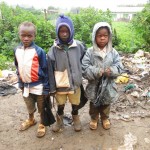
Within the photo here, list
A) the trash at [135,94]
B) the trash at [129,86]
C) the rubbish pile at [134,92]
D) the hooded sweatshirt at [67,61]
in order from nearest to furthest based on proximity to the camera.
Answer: the hooded sweatshirt at [67,61] < the rubbish pile at [134,92] < the trash at [135,94] < the trash at [129,86]

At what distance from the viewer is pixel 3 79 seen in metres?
5.33

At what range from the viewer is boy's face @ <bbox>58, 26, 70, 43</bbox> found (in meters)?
2.61

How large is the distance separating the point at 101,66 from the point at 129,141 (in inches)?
42.4

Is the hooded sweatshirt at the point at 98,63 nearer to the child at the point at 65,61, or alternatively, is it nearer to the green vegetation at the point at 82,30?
the child at the point at 65,61

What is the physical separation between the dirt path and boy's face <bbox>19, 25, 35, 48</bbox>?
132 centimetres

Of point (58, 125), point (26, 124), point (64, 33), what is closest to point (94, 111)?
point (58, 125)

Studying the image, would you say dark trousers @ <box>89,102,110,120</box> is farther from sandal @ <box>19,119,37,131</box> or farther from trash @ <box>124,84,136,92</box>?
trash @ <box>124,84,136,92</box>

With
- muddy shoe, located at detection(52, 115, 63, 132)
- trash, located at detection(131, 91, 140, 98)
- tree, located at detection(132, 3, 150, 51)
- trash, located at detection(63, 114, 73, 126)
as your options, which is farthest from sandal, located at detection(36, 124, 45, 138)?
tree, located at detection(132, 3, 150, 51)

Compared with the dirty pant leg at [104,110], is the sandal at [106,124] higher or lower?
lower

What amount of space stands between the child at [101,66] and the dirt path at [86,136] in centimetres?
48

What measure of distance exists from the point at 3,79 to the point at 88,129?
284 cm

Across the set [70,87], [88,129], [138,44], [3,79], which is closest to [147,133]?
[88,129]

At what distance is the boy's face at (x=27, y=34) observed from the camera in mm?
2650

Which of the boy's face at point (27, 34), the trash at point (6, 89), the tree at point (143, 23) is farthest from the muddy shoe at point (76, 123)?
the tree at point (143, 23)
